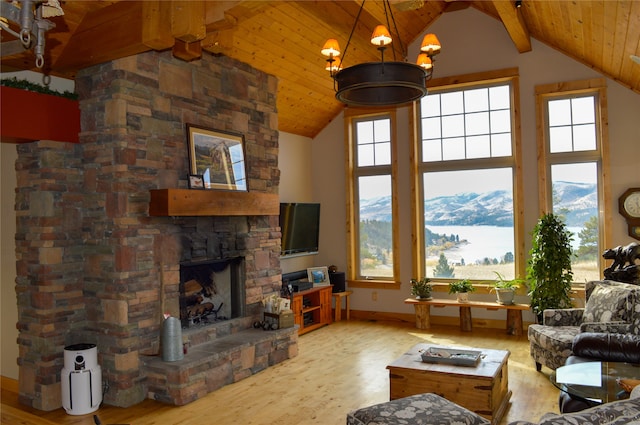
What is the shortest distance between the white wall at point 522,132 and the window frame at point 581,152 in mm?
77

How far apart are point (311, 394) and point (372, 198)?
4032mm

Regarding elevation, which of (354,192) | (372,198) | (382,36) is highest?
(382,36)

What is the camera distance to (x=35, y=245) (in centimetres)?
429

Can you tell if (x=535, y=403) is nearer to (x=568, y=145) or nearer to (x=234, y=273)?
(x=234, y=273)

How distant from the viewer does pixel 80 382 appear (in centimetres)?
409

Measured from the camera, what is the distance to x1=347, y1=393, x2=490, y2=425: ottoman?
267 cm

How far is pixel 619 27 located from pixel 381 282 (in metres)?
4.61

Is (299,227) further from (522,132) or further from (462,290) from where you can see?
(522,132)

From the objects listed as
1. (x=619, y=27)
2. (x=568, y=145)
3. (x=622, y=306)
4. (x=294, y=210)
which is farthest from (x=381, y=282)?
(x=619, y=27)

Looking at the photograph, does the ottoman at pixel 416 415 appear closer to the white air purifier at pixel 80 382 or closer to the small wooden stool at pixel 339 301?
the white air purifier at pixel 80 382

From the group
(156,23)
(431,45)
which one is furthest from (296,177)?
(431,45)

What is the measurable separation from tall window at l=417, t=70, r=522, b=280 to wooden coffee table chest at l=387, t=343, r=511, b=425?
333 centimetres

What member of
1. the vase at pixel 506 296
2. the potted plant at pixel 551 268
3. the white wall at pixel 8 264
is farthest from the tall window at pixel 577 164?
the white wall at pixel 8 264

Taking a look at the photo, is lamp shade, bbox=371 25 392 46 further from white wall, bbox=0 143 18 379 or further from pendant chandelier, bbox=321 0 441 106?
white wall, bbox=0 143 18 379
